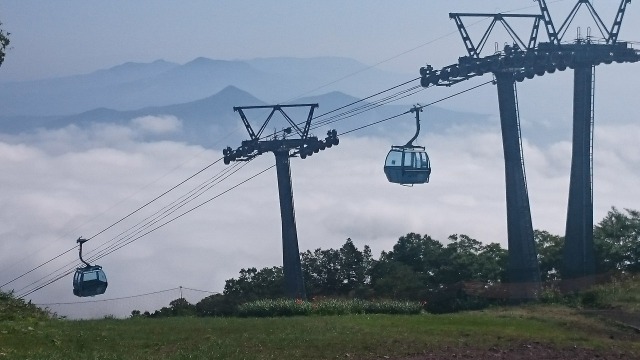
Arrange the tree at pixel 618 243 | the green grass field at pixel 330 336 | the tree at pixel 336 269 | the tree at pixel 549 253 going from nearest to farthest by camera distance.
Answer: the green grass field at pixel 330 336, the tree at pixel 618 243, the tree at pixel 549 253, the tree at pixel 336 269

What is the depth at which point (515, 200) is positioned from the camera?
133ft

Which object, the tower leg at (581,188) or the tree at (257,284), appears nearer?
the tower leg at (581,188)

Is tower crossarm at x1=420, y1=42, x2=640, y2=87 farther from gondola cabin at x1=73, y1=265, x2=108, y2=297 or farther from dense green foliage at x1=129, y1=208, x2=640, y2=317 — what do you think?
gondola cabin at x1=73, y1=265, x2=108, y2=297

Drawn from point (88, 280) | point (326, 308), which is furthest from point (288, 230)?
point (326, 308)

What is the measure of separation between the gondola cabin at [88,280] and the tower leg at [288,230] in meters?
9.46

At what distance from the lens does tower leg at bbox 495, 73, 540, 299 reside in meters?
40.5

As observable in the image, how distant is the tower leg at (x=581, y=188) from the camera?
41.6 metres

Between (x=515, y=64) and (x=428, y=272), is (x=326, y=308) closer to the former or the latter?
(x=515, y=64)

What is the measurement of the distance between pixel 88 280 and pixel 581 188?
24793 mm

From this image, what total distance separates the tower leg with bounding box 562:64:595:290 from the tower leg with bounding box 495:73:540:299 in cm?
236

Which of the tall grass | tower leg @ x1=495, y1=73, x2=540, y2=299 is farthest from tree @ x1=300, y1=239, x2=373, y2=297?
the tall grass

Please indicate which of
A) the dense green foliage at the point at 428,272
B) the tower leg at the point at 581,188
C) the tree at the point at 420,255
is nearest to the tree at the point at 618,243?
the dense green foliage at the point at 428,272

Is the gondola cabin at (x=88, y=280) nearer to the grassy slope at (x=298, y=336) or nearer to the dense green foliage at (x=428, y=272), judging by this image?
the dense green foliage at (x=428, y=272)

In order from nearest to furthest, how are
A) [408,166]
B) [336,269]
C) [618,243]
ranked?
[408,166] → [618,243] → [336,269]
